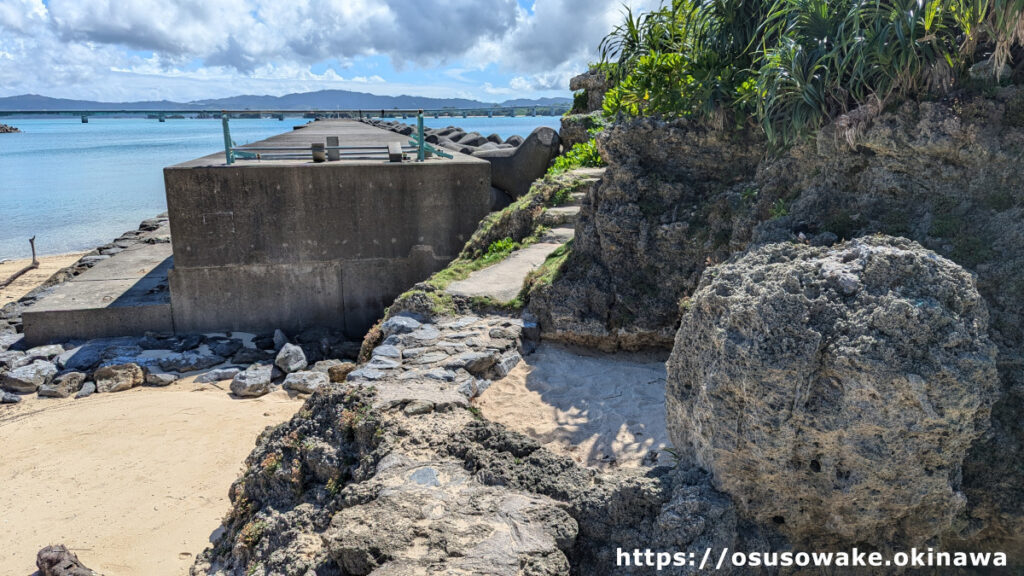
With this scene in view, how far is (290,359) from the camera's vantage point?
8.93m

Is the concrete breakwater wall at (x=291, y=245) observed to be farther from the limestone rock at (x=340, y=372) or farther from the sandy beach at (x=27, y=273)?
the sandy beach at (x=27, y=273)

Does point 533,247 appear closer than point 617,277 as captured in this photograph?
No

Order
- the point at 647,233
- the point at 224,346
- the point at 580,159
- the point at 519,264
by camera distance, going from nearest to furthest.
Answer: the point at 647,233
the point at 519,264
the point at 224,346
the point at 580,159

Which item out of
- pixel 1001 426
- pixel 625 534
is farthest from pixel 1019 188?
pixel 625 534

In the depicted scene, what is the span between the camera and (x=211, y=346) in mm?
9727

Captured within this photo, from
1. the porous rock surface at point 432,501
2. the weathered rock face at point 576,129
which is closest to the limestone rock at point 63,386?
the porous rock surface at point 432,501

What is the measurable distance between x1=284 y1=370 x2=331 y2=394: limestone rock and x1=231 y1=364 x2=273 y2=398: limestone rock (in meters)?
0.25

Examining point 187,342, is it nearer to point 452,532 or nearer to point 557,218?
point 557,218

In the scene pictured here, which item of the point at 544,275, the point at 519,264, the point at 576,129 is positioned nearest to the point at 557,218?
the point at 519,264

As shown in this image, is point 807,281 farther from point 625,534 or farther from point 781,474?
point 625,534

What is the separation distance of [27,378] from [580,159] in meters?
8.37

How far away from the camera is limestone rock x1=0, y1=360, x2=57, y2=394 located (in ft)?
29.0

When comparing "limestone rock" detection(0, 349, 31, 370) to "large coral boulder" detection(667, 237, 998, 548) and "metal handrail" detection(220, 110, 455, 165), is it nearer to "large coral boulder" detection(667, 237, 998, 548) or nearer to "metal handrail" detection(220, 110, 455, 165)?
"metal handrail" detection(220, 110, 455, 165)

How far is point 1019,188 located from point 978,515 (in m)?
1.82
